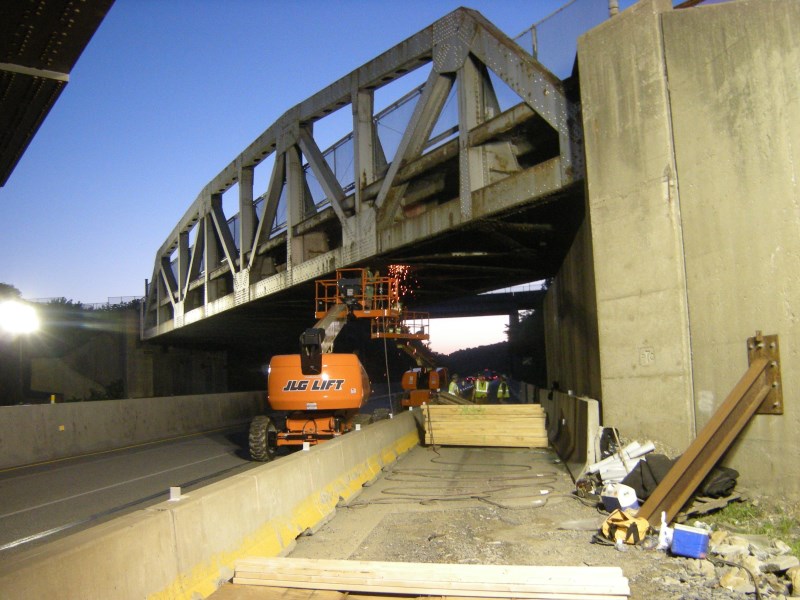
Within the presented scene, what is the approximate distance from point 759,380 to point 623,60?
4970mm

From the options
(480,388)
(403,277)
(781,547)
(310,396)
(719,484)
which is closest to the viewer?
(781,547)

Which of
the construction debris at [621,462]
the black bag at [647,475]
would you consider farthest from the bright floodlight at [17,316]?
the black bag at [647,475]

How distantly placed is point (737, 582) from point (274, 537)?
4108 mm

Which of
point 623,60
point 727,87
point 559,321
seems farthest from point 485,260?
point 727,87

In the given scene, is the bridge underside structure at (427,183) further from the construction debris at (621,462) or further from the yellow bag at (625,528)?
the yellow bag at (625,528)

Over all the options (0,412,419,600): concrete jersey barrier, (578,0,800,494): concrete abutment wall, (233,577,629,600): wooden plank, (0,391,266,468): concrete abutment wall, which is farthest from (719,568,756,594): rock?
(0,391,266,468): concrete abutment wall

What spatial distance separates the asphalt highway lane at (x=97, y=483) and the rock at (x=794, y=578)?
6.96 m

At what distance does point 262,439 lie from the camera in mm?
13133

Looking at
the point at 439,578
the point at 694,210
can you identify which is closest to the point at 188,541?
the point at 439,578

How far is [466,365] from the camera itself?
9400cm

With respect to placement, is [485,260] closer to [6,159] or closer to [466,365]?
[6,159]

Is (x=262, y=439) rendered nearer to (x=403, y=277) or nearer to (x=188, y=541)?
(x=188, y=541)

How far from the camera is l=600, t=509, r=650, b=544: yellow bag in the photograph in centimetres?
639

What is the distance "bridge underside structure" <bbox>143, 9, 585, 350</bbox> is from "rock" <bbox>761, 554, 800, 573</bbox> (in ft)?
25.6
